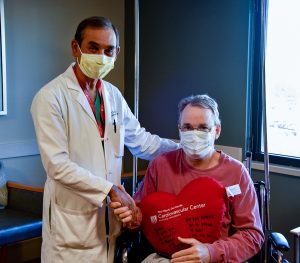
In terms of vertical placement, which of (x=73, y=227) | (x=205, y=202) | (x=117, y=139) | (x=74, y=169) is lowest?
(x=73, y=227)

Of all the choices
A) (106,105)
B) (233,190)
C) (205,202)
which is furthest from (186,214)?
(106,105)

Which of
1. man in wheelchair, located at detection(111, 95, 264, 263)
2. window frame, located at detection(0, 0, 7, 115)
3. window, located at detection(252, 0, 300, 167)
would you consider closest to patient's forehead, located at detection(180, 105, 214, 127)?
man in wheelchair, located at detection(111, 95, 264, 263)

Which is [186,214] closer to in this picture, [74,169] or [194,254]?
[194,254]

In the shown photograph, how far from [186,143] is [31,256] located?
1897 mm

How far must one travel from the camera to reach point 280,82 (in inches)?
108

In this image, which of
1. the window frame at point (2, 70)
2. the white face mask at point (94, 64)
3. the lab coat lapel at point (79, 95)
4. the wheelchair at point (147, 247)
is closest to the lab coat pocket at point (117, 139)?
the lab coat lapel at point (79, 95)

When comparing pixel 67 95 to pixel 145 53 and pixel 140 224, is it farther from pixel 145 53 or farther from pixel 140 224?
pixel 145 53

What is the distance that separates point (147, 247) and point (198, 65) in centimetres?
162

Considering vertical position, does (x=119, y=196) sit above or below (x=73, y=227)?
above

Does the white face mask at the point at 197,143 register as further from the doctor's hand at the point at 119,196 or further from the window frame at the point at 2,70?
the window frame at the point at 2,70

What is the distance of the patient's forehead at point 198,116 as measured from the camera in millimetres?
1759

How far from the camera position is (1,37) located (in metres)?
2.85

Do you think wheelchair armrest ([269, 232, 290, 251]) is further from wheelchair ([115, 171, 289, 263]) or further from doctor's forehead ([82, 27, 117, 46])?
doctor's forehead ([82, 27, 117, 46])

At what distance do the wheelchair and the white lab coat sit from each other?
59 millimetres
